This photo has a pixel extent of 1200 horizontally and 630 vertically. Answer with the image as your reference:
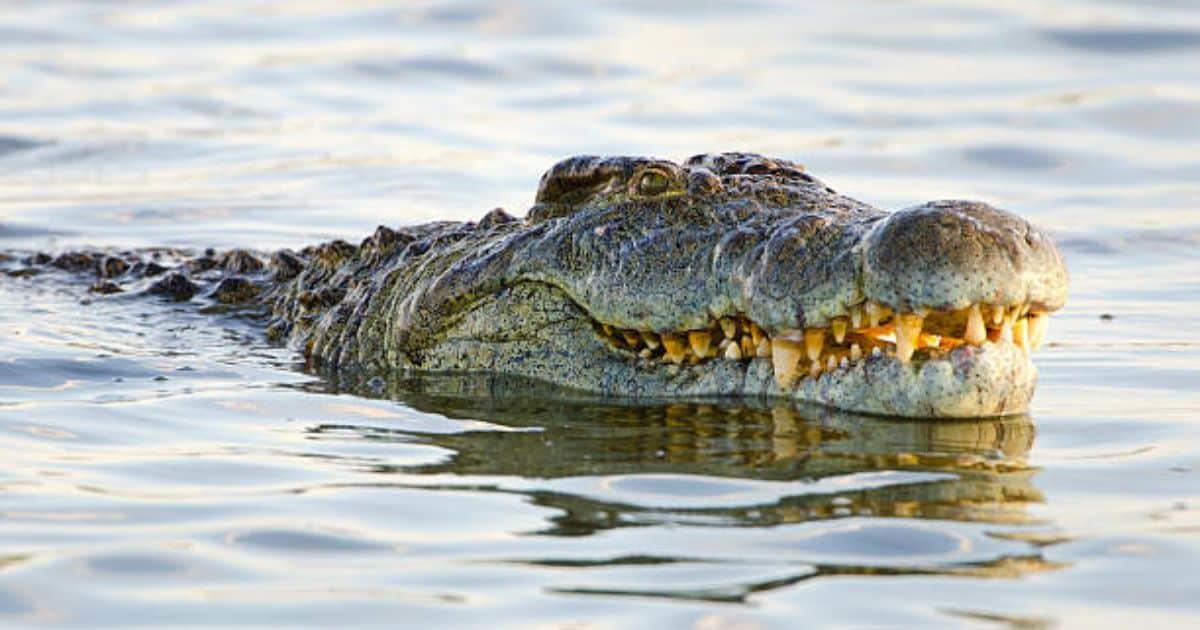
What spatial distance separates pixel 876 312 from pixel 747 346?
65cm

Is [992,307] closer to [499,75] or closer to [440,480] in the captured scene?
[440,480]

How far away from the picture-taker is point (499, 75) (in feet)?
55.3

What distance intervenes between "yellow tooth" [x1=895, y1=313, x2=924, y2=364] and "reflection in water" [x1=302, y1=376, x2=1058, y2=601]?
205mm

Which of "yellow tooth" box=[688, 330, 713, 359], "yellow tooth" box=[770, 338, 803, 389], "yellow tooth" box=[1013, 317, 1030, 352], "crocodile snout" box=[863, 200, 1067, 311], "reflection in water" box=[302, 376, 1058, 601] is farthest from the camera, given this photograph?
"yellow tooth" box=[688, 330, 713, 359]

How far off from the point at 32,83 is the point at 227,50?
2.07 m

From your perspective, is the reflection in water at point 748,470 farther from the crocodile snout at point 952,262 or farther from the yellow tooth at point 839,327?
the crocodile snout at point 952,262

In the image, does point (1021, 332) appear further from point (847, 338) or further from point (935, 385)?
point (847, 338)

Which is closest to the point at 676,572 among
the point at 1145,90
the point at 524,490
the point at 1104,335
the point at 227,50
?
the point at 524,490

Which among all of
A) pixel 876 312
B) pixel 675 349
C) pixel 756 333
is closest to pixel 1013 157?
pixel 675 349

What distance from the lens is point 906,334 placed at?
5570 mm

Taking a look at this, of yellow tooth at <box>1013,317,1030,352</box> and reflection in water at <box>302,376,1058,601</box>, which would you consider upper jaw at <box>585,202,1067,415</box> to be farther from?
reflection in water at <box>302,376,1058,601</box>

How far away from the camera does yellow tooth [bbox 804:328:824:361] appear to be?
5719 mm

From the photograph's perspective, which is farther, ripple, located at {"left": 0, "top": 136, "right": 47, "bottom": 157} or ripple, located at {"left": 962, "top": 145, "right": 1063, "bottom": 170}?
ripple, located at {"left": 0, "top": 136, "right": 47, "bottom": 157}

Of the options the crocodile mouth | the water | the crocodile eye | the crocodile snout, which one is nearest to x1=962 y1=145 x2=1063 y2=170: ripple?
the water
